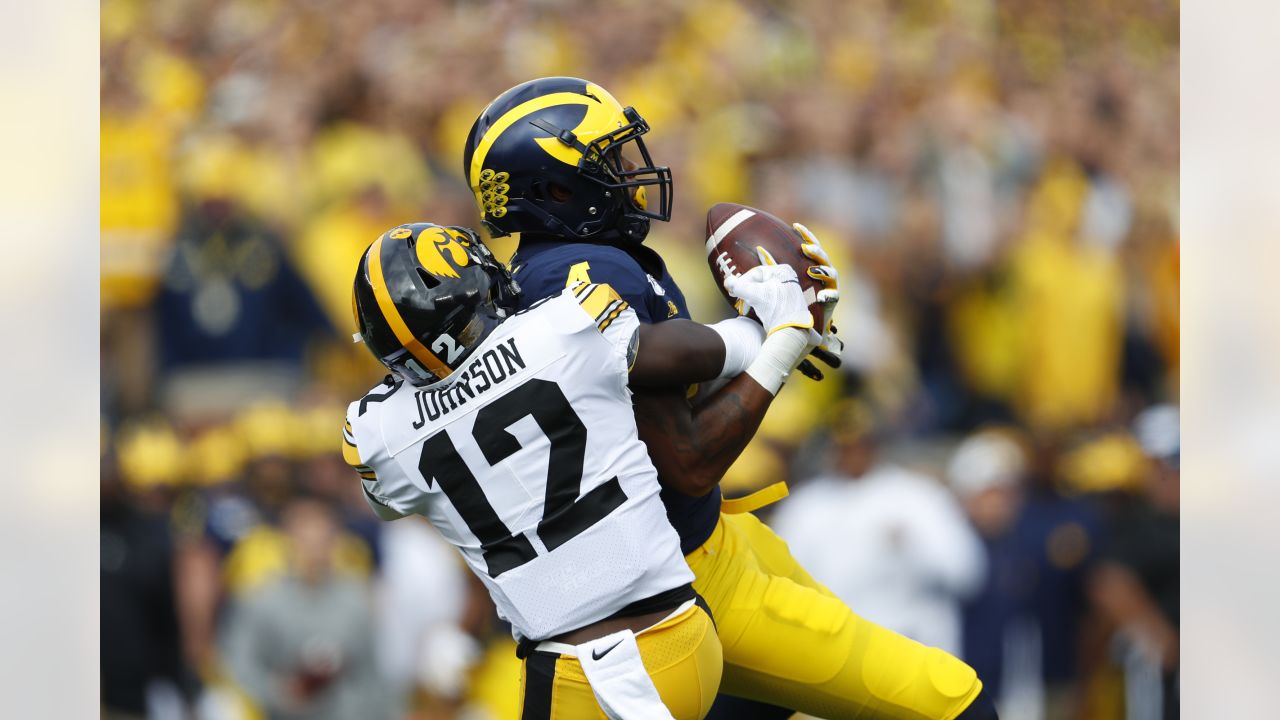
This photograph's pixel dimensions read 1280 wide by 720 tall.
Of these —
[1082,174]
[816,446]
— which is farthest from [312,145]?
[1082,174]

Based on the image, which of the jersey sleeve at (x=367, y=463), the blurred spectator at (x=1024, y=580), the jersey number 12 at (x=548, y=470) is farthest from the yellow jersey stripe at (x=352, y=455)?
the blurred spectator at (x=1024, y=580)

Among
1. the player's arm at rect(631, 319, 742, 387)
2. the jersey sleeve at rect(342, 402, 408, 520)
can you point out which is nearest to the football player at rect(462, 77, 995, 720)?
the player's arm at rect(631, 319, 742, 387)

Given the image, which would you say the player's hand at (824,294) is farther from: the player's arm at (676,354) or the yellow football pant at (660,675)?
the yellow football pant at (660,675)

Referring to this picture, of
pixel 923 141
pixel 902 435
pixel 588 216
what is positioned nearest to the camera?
pixel 588 216

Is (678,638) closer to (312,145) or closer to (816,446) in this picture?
(816,446)

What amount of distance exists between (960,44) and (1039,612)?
2.92 m

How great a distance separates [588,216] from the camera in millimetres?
3166

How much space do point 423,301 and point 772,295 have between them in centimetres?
81

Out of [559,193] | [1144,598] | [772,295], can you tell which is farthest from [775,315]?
[1144,598]

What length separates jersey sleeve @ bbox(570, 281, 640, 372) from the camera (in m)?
2.77

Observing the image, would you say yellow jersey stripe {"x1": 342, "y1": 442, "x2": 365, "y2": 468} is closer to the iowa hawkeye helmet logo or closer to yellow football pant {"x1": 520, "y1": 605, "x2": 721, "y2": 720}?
the iowa hawkeye helmet logo

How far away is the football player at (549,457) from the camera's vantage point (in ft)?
9.00

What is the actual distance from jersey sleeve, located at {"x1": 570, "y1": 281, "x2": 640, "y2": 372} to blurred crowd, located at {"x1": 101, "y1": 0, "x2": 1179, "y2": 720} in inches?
125

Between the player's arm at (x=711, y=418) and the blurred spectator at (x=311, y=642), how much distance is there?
3162 mm
